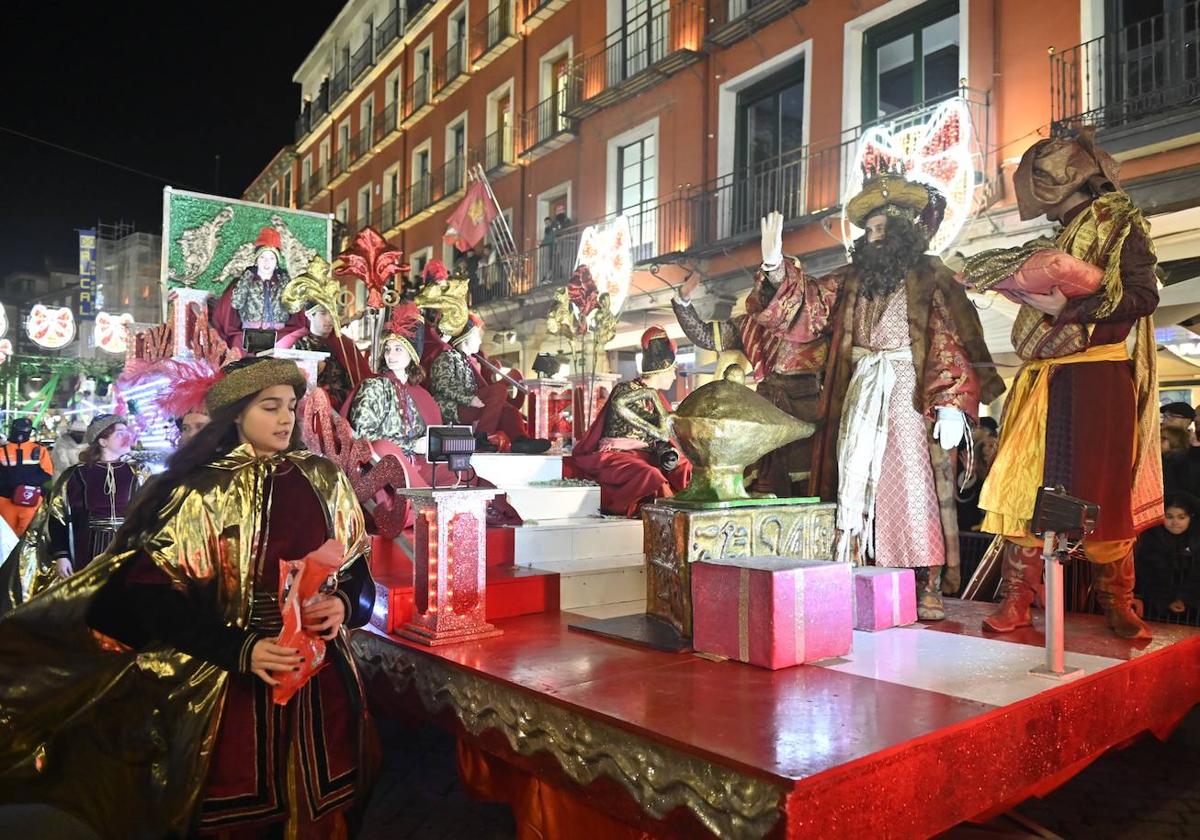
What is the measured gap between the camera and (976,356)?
382 cm

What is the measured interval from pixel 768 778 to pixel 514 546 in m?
2.83

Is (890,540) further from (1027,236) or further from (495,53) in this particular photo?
(495,53)

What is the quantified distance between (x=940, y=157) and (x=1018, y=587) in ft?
19.7

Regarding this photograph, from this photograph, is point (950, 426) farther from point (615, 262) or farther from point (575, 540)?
point (615, 262)

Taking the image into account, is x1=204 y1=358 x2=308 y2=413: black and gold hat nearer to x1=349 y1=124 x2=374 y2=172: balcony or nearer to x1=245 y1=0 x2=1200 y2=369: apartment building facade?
x1=245 y1=0 x2=1200 y2=369: apartment building facade

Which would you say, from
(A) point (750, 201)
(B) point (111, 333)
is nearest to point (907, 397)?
(A) point (750, 201)

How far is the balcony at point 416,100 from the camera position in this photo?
2145 cm

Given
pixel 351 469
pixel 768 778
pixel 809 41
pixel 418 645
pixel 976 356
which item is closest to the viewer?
pixel 768 778

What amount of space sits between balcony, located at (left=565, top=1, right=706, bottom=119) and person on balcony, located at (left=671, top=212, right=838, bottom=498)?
9.36 meters

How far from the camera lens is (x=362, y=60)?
25703 millimetres

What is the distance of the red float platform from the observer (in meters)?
2.10

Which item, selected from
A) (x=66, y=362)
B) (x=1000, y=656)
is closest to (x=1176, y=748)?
(x=1000, y=656)

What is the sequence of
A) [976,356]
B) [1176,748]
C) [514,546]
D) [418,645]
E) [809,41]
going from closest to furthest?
1. [418,645]
2. [976,356]
3. [1176,748]
4. [514,546]
5. [809,41]

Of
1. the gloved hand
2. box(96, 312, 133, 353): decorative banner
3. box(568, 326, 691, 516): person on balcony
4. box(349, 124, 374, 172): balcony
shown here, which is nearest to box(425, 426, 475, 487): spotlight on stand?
the gloved hand
